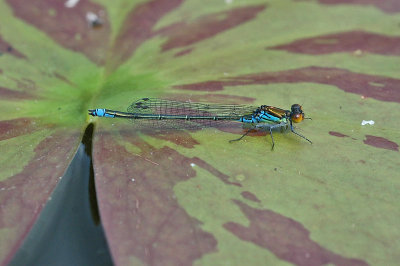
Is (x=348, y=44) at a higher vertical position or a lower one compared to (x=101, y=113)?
higher

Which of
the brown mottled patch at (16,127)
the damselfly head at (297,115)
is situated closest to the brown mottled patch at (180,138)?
the damselfly head at (297,115)

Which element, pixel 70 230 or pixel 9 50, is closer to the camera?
pixel 70 230

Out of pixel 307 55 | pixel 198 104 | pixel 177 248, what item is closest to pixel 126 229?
pixel 177 248

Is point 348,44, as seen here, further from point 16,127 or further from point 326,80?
point 16,127

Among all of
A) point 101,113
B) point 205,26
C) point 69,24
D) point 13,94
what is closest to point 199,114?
point 101,113

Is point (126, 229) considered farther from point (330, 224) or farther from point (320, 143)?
Answer: point (320, 143)

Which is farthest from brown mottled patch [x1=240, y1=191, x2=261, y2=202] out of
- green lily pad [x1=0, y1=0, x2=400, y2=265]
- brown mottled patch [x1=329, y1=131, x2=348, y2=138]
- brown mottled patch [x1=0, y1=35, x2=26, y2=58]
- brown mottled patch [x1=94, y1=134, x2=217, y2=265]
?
brown mottled patch [x1=0, y1=35, x2=26, y2=58]

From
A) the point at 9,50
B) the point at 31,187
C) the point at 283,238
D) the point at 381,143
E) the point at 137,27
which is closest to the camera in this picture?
the point at 283,238
